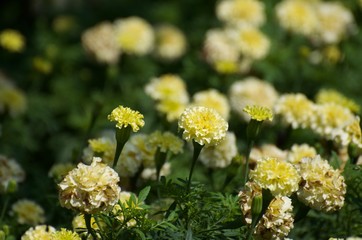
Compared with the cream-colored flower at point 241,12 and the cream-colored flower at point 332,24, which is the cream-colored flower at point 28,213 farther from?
the cream-colored flower at point 332,24

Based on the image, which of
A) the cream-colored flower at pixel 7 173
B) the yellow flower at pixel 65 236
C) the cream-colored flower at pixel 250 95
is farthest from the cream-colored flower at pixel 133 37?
the yellow flower at pixel 65 236

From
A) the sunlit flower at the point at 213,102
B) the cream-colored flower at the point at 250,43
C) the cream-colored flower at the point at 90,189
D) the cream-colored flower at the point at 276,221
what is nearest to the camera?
the cream-colored flower at the point at 90,189

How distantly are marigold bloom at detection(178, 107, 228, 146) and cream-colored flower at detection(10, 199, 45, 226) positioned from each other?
838 millimetres

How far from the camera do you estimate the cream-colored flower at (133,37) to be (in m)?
4.79

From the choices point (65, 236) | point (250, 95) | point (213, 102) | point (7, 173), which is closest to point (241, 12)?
point (250, 95)

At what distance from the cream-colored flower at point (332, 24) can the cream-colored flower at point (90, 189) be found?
9.69ft

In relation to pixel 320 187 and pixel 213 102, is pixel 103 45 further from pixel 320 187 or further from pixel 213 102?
pixel 320 187

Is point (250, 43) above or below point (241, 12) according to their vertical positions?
below

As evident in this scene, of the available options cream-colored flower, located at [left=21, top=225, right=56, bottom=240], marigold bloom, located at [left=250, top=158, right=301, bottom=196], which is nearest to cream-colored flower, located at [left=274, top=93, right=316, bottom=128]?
marigold bloom, located at [left=250, top=158, right=301, bottom=196]

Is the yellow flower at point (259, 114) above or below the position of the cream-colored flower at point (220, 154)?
above

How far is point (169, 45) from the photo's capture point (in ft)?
17.1

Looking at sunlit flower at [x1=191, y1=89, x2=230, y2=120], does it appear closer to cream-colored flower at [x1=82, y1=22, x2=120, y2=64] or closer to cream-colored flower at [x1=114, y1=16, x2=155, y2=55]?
cream-colored flower at [x1=114, y1=16, x2=155, y2=55]

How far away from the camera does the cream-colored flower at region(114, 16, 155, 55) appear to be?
4.79 meters

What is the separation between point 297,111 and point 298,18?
1552 mm
